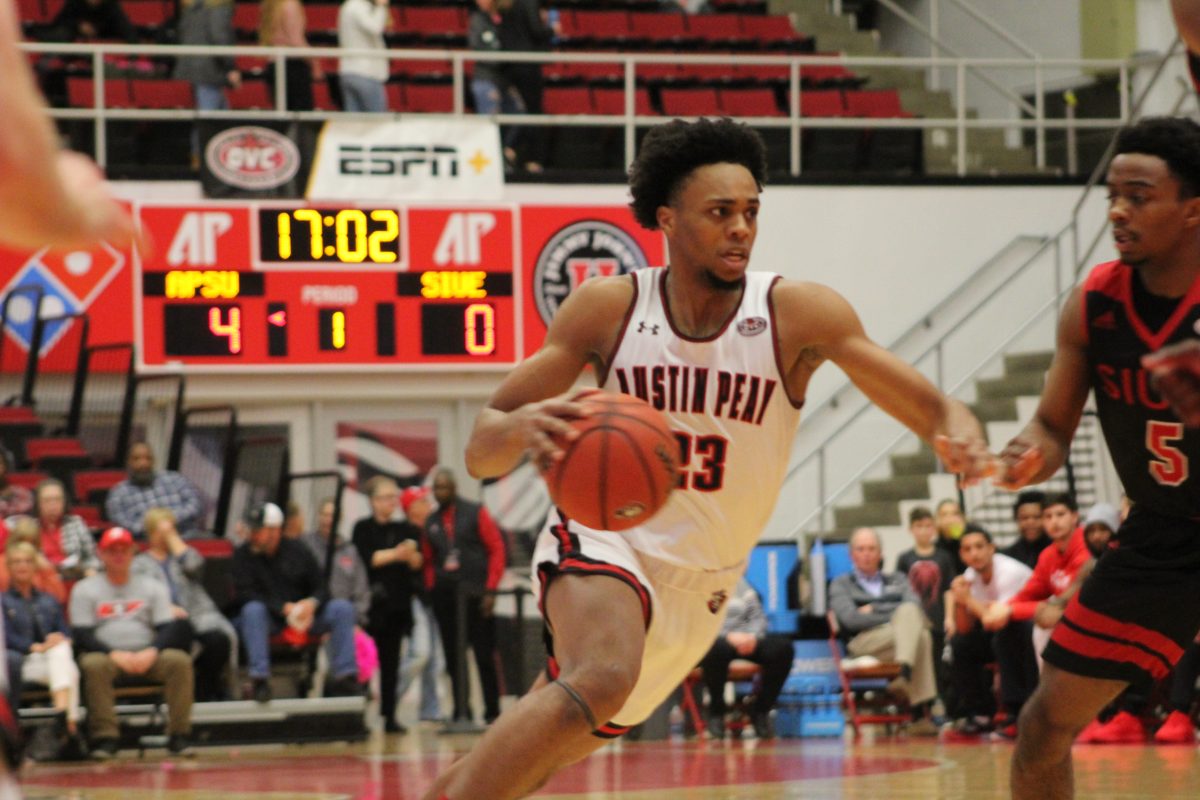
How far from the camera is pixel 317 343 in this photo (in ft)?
51.7

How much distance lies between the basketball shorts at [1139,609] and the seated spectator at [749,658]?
8.03 m

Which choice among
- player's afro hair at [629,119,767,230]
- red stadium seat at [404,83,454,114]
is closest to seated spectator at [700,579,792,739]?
red stadium seat at [404,83,454,114]

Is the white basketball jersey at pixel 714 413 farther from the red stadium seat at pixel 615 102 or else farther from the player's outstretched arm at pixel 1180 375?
the red stadium seat at pixel 615 102

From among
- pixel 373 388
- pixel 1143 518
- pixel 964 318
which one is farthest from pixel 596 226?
pixel 1143 518

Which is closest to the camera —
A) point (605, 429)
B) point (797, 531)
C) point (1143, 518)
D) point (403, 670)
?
point (605, 429)

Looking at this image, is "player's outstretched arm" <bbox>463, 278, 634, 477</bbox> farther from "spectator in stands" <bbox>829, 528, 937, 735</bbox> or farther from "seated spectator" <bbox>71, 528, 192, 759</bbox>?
"spectator in stands" <bbox>829, 528, 937, 735</bbox>

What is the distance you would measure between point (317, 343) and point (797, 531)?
460 centimetres

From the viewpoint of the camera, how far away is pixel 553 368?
5281 mm

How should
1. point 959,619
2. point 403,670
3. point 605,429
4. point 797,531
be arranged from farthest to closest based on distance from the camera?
1. point 797,531
2. point 403,670
3. point 959,619
4. point 605,429

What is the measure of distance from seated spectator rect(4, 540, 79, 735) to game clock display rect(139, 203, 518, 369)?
3665mm

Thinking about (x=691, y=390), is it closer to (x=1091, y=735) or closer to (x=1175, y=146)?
(x=1175, y=146)

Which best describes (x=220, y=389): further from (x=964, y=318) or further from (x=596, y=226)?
(x=964, y=318)

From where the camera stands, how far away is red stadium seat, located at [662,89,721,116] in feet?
63.5

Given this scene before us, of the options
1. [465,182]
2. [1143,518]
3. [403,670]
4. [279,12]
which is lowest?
[403,670]
